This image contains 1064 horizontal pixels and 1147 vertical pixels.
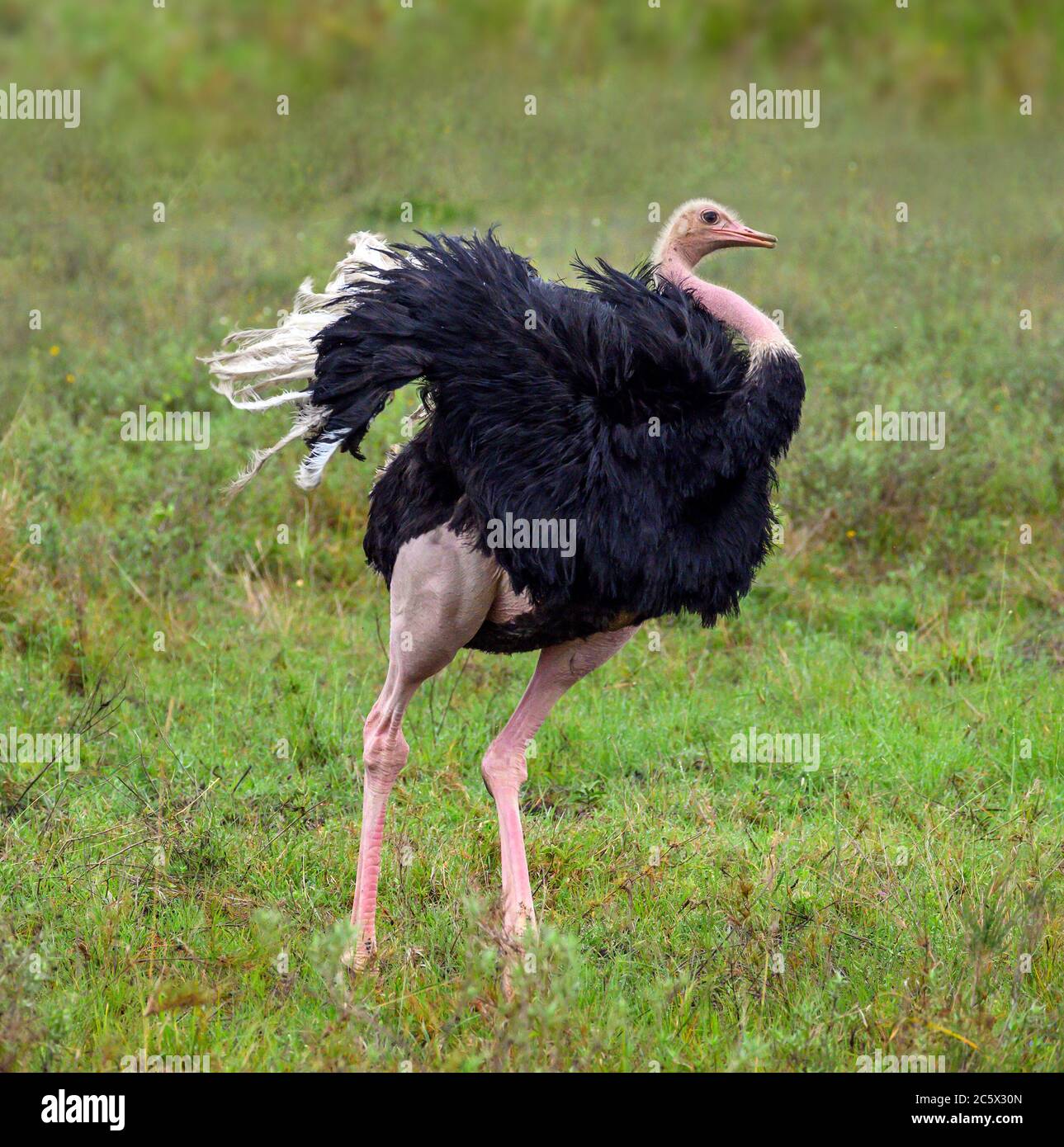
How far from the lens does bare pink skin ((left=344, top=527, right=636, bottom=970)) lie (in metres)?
3.96

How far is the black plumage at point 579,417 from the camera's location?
148 inches

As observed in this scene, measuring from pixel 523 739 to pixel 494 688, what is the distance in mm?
1828

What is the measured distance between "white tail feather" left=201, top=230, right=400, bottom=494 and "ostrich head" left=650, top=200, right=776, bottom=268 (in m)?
0.78

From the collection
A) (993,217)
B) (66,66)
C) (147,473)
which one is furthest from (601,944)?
(993,217)

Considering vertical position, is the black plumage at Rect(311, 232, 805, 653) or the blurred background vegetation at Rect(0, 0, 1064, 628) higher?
the blurred background vegetation at Rect(0, 0, 1064, 628)

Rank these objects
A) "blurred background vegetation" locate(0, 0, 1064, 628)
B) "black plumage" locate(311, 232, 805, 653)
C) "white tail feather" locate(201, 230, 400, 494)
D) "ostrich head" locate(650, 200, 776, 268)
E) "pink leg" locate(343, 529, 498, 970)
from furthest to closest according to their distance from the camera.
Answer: "blurred background vegetation" locate(0, 0, 1064, 628) < "ostrich head" locate(650, 200, 776, 268) < "white tail feather" locate(201, 230, 400, 494) < "pink leg" locate(343, 529, 498, 970) < "black plumage" locate(311, 232, 805, 653)

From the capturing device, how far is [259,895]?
4496 millimetres

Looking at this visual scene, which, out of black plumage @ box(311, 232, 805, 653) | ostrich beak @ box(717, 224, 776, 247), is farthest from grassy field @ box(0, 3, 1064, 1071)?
ostrich beak @ box(717, 224, 776, 247)

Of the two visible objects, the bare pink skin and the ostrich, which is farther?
the bare pink skin

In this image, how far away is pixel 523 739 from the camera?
4.39 meters

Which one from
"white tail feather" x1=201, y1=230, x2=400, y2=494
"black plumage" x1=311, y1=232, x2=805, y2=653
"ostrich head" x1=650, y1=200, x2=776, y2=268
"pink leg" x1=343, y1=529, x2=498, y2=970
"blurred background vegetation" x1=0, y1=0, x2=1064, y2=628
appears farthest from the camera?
"blurred background vegetation" x1=0, y1=0, x2=1064, y2=628

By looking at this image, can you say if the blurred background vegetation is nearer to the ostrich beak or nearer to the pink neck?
the ostrich beak

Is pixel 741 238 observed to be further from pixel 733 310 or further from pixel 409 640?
pixel 409 640

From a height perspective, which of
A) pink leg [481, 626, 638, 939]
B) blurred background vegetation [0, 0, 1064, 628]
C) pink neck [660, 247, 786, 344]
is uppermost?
blurred background vegetation [0, 0, 1064, 628]
